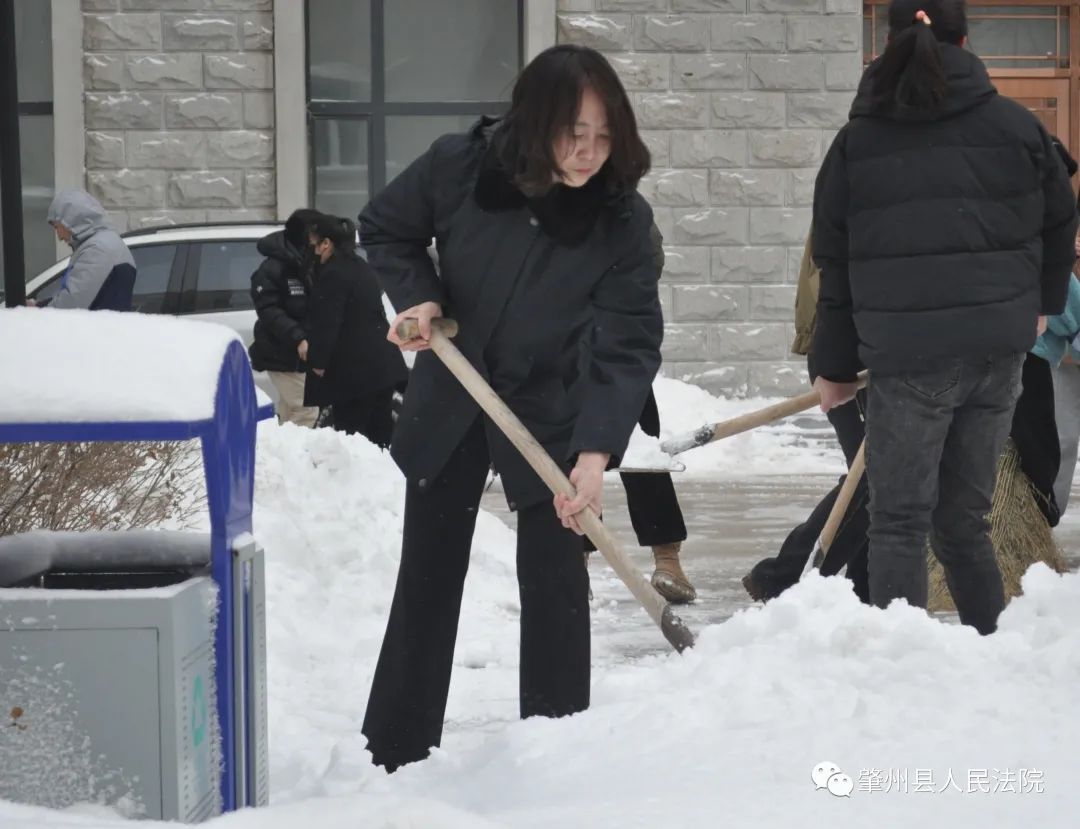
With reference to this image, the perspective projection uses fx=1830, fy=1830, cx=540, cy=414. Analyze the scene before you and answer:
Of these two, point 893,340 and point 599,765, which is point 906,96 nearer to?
point 893,340

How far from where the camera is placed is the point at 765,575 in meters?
6.14

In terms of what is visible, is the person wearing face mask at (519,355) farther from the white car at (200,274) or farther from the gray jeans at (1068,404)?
the white car at (200,274)

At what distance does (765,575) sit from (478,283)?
2592 millimetres

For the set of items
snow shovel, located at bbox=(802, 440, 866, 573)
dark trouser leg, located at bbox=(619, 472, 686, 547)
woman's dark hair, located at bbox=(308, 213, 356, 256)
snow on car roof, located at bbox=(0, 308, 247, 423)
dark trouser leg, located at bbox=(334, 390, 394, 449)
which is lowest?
dark trouser leg, located at bbox=(334, 390, 394, 449)

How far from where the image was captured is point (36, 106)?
1433 centimetres

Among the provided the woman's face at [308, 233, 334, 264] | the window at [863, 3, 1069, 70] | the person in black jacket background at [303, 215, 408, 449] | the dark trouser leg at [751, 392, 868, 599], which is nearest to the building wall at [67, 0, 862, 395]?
the window at [863, 3, 1069, 70]

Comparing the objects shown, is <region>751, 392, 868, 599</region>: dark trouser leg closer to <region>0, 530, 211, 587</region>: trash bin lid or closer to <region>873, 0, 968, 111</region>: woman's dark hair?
<region>873, 0, 968, 111</region>: woman's dark hair

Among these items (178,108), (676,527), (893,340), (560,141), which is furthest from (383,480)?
(178,108)

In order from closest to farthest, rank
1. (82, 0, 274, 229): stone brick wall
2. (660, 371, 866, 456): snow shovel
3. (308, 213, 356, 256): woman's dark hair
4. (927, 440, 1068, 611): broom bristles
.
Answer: (660, 371, 866, 456): snow shovel, (927, 440, 1068, 611): broom bristles, (308, 213, 356, 256): woman's dark hair, (82, 0, 274, 229): stone brick wall

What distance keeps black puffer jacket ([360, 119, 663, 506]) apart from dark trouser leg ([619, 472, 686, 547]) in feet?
9.00

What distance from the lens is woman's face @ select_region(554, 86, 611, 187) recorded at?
367 cm

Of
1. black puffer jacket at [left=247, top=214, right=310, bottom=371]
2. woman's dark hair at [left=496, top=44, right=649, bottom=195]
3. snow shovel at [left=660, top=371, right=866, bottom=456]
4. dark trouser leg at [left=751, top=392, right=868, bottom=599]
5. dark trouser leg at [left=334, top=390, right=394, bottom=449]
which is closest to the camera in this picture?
woman's dark hair at [left=496, top=44, right=649, bottom=195]

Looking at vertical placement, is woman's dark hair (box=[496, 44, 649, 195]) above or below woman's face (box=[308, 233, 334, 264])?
above

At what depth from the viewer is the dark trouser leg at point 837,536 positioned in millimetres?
5824
